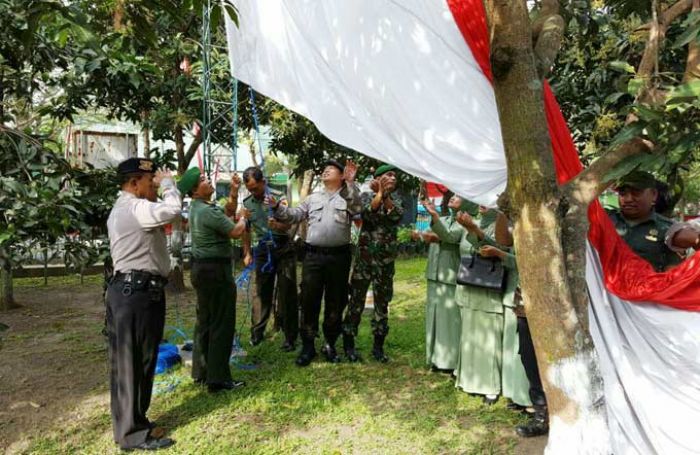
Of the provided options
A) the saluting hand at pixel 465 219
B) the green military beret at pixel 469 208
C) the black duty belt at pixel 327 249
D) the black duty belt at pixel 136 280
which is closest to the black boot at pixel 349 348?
the black duty belt at pixel 327 249

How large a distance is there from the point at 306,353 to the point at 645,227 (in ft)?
9.63

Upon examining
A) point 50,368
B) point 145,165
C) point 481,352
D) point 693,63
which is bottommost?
point 50,368

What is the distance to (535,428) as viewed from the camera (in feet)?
11.7

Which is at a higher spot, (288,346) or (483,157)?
(483,157)

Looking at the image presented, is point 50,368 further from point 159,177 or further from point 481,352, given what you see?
point 481,352

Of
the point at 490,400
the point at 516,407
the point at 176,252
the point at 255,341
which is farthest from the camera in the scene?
the point at 176,252

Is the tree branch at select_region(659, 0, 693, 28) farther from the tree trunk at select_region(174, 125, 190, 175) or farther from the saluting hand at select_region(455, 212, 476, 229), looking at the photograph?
the tree trunk at select_region(174, 125, 190, 175)

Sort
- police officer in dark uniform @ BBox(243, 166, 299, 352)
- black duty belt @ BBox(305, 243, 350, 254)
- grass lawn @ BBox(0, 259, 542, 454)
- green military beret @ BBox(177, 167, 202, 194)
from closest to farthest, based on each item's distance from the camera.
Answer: grass lawn @ BBox(0, 259, 542, 454) → green military beret @ BBox(177, 167, 202, 194) → black duty belt @ BBox(305, 243, 350, 254) → police officer in dark uniform @ BBox(243, 166, 299, 352)

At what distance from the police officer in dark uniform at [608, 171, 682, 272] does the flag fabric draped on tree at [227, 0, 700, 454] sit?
1.25 ft

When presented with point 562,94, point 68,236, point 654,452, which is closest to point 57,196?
point 68,236

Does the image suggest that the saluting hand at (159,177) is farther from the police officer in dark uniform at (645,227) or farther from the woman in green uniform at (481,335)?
the police officer in dark uniform at (645,227)

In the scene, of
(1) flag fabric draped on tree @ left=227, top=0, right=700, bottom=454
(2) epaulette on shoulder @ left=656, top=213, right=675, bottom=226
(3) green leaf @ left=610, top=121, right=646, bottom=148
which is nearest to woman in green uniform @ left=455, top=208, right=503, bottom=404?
(2) epaulette on shoulder @ left=656, top=213, right=675, bottom=226

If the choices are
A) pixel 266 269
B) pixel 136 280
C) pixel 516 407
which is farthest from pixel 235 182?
pixel 516 407

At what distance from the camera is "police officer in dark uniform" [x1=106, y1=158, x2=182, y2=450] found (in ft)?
11.1
